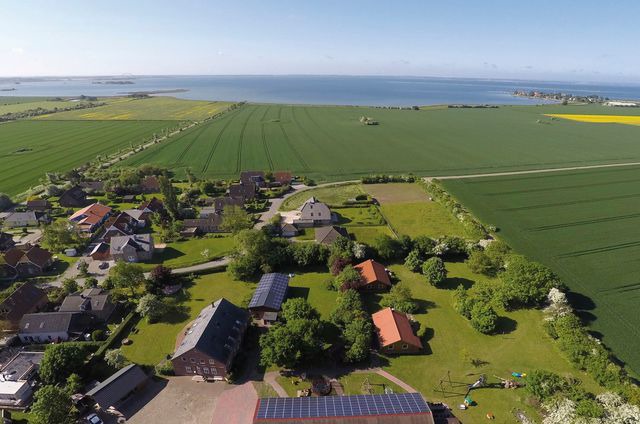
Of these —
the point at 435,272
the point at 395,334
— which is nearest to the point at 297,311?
the point at 395,334

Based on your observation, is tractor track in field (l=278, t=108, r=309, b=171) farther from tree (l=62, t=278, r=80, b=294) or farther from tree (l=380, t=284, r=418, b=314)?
tree (l=62, t=278, r=80, b=294)

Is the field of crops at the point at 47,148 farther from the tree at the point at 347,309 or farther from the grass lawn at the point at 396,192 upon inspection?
the tree at the point at 347,309

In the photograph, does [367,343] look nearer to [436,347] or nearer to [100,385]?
[436,347]

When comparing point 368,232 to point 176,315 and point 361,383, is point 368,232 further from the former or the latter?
point 176,315

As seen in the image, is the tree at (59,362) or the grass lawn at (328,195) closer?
the tree at (59,362)

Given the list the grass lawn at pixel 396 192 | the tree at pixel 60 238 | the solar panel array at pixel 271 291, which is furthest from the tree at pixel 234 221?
the grass lawn at pixel 396 192

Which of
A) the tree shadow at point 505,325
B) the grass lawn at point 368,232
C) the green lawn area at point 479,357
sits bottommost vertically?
the green lawn area at point 479,357

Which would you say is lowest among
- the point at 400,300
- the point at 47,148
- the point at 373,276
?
the point at 400,300

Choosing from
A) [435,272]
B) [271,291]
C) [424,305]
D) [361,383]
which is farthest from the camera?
[435,272]
